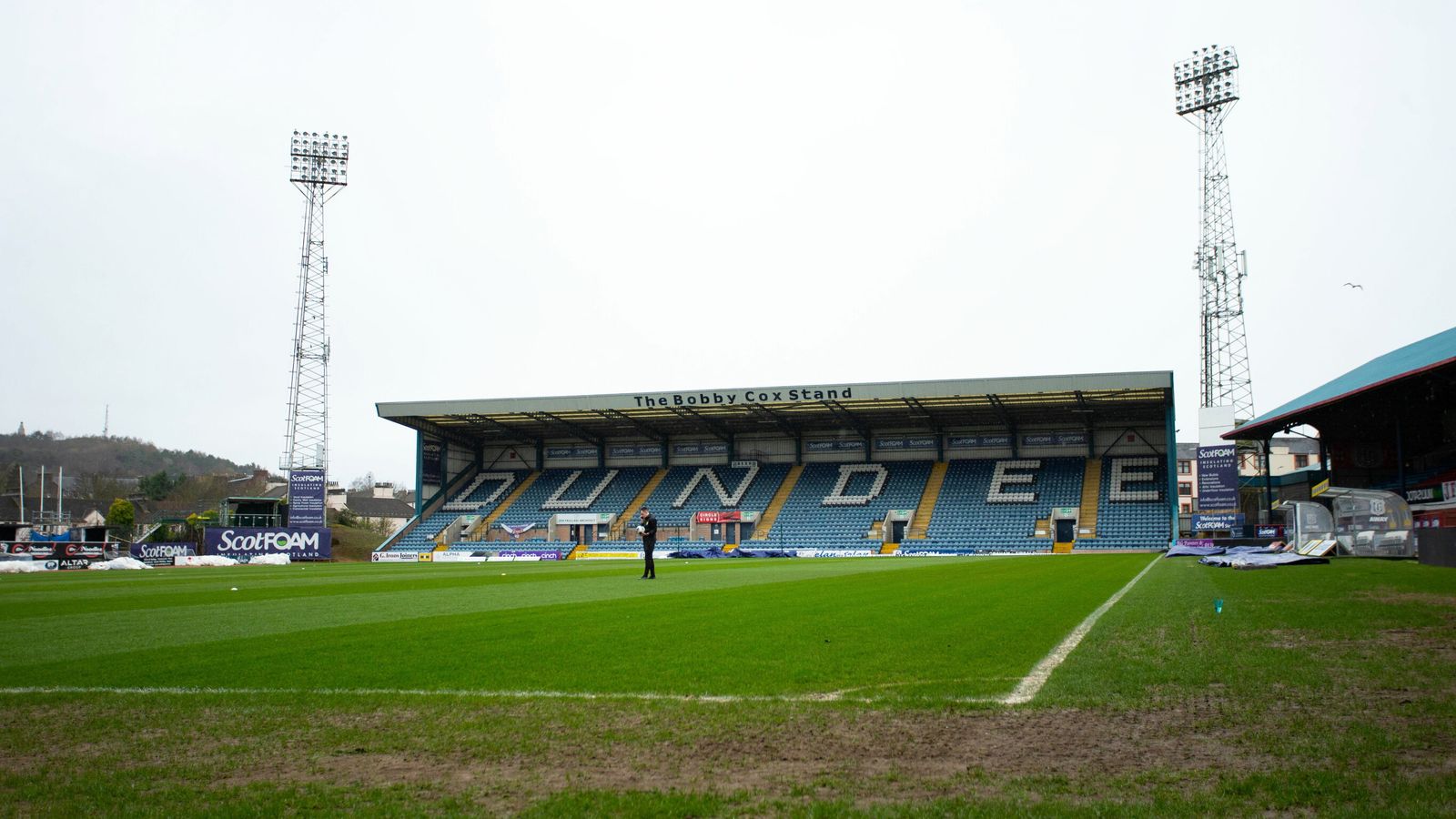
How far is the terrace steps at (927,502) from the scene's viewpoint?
48062 mm

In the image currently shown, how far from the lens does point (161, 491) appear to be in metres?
84.9

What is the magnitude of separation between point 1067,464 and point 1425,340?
1751 centimetres

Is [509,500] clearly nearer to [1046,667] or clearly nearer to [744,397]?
[744,397]

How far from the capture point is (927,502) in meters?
50.1

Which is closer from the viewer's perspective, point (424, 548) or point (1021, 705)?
point (1021, 705)

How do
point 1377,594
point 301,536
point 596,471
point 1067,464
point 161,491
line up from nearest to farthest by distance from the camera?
point 1377,594
point 301,536
point 1067,464
point 596,471
point 161,491

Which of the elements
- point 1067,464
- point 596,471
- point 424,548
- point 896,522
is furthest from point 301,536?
point 1067,464

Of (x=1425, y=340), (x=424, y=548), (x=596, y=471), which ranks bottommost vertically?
(x=424, y=548)

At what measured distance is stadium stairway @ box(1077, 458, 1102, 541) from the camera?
45.5m

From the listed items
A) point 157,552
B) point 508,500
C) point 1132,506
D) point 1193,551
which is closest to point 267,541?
point 157,552

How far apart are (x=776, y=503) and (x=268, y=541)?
2658 centimetres

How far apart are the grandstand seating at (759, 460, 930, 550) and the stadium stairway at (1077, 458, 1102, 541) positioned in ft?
27.4

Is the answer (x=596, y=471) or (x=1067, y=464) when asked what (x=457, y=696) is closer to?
(x=1067, y=464)

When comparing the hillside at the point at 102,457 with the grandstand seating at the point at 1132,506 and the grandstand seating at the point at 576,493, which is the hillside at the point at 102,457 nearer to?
the grandstand seating at the point at 576,493
